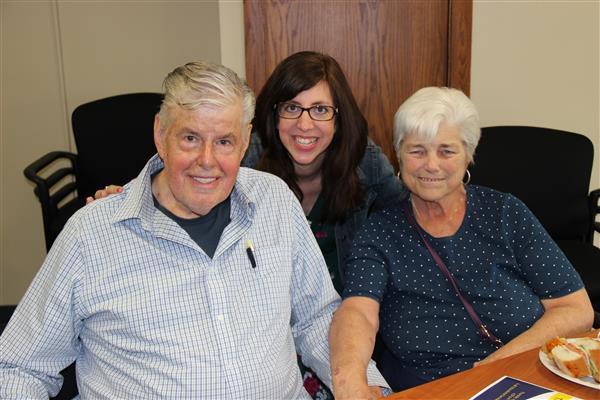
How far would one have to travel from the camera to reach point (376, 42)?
3109 millimetres

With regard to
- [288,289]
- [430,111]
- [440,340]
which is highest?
[430,111]

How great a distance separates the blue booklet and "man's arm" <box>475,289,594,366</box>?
31 centimetres

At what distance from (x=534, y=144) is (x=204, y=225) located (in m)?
1.85

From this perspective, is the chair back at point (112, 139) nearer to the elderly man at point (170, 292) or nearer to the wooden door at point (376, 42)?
the wooden door at point (376, 42)

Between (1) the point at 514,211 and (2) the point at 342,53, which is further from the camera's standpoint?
(2) the point at 342,53

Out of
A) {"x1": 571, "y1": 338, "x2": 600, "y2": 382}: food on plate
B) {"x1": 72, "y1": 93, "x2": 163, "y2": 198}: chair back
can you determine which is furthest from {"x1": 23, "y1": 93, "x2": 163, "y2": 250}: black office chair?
{"x1": 571, "y1": 338, "x2": 600, "y2": 382}: food on plate

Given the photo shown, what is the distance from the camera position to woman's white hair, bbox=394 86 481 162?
5.79 ft

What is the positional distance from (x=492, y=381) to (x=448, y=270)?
517 millimetres

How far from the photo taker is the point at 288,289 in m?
1.63

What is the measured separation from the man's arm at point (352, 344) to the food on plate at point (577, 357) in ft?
1.36

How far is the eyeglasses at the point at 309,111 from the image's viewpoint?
85.4 inches

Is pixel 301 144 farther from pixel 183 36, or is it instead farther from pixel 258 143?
pixel 183 36

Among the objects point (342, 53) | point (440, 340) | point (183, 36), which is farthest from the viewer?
point (183, 36)

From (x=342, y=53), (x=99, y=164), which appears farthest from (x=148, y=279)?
(x=342, y=53)
